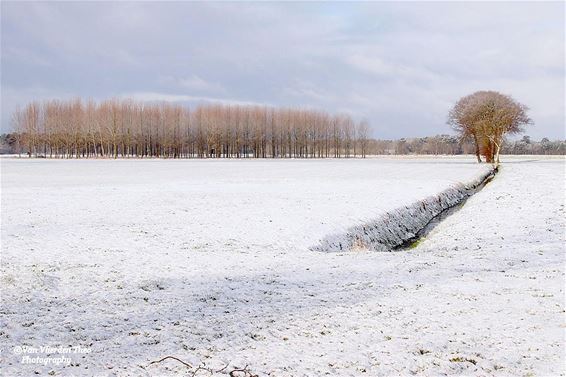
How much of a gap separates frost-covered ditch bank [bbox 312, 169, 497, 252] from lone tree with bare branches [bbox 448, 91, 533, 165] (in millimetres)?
52480

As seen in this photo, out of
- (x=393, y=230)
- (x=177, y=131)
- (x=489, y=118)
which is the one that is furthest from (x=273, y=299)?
(x=177, y=131)

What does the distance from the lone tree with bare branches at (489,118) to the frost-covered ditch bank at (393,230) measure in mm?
52480

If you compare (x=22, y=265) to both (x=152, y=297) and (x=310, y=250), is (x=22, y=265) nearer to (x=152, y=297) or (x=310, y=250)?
(x=152, y=297)

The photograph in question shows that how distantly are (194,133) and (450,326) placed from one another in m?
136

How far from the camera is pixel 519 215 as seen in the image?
19.2 meters

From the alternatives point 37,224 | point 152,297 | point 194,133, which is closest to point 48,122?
point 194,133

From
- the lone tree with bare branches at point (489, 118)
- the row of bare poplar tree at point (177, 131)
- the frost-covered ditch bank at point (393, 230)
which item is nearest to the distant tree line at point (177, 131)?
the row of bare poplar tree at point (177, 131)

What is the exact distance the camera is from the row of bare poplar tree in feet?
415

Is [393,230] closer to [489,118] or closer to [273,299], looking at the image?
[273,299]

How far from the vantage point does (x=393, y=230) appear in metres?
19.8

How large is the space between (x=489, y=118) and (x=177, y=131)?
293 feet

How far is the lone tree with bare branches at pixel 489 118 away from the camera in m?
74.8

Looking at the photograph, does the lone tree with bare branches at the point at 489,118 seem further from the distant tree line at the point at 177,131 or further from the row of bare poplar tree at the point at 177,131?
the row of bare poplar tree at the point at 177,131

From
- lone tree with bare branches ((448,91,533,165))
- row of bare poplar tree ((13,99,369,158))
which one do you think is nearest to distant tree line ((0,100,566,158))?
row of bare poplar tree ((13,99,369,158))
